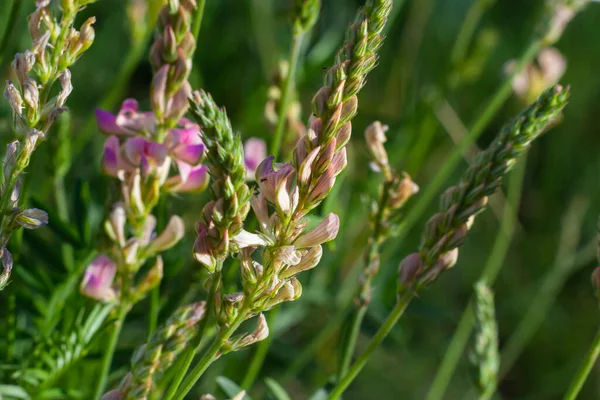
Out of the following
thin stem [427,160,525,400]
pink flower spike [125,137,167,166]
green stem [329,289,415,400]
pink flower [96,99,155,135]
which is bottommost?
thin stem [427,160,525,400]

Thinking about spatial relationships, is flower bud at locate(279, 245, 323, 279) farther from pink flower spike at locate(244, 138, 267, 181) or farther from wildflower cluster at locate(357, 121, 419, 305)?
pink flower spike at locate(244, 138, 267, 181)

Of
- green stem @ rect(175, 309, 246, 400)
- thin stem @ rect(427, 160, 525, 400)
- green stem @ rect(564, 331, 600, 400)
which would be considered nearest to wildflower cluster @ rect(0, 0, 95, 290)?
green stem @ rect(175, 309, 246, 400)

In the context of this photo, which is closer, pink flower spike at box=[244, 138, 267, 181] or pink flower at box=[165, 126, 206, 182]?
pink flower at box=[165, 126, 206, 182]

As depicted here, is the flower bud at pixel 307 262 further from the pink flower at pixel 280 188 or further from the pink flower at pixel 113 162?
the pink flower at pixel 113 162

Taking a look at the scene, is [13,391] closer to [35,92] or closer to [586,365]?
[35,92]

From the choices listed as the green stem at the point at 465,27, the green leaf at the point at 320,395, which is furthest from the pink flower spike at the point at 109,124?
the green stem at the point at 465,27

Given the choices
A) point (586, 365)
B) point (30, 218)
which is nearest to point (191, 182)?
point (30, 218)

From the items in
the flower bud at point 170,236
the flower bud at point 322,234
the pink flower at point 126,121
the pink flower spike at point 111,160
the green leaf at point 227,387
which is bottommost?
the green leaf at point 227,387
